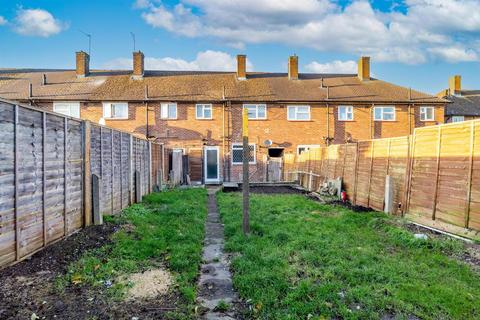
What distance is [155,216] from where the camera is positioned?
8.74 meters

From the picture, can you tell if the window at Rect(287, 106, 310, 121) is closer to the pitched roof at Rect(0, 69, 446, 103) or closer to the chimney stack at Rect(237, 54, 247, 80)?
the pitched roof at Rect(0, 69, 446, 103)

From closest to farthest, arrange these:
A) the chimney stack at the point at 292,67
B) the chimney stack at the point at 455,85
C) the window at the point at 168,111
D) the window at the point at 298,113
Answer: the window at the point at 168,111 → the window at the point at 298,113 → the chimney stack at the point at 292,67 → the chimney stack at the point at 455,85

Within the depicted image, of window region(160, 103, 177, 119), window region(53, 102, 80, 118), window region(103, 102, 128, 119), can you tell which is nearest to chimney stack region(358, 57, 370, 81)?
window region(160, 103, 177, 119)

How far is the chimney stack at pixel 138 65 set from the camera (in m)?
25.2

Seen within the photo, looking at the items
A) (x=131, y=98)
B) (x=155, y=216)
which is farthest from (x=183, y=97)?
(x=155, y=216)

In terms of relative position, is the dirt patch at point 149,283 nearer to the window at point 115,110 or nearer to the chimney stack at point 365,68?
the window at point 115,110

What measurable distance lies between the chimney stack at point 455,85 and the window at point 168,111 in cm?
3070

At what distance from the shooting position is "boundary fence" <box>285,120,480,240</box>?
21.1ft

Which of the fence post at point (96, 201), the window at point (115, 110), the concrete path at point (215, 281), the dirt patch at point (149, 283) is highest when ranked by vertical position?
the window at point (115, 110)

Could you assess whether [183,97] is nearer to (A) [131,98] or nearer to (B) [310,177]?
(A) [131,98]

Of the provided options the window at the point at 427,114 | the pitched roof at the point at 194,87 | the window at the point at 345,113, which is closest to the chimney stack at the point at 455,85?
the pitched roof at the point at 194,87

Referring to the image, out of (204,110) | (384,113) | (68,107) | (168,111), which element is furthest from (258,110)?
(68,107)

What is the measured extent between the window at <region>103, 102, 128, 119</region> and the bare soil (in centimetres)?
1939

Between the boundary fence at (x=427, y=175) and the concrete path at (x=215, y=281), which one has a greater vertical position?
the boundary fence at (x=427, y=175)
